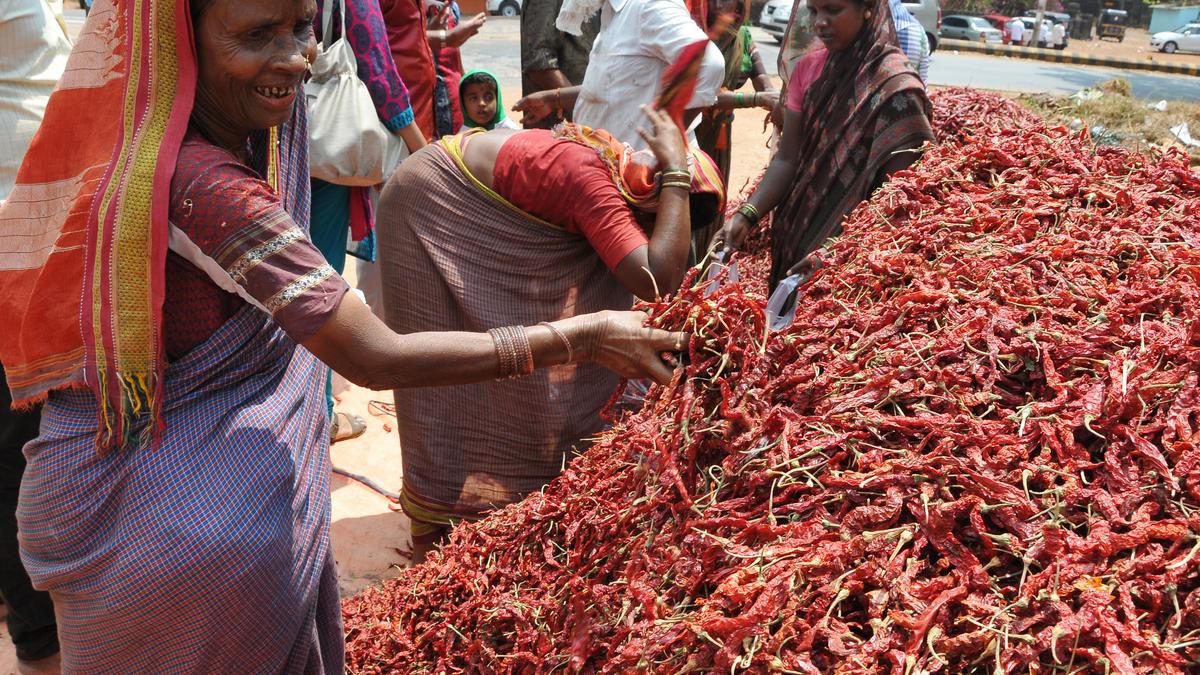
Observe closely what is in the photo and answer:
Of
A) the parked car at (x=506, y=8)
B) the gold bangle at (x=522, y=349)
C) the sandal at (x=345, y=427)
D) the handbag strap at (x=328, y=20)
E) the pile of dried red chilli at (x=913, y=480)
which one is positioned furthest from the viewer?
the parked car at (x=506, y=8)

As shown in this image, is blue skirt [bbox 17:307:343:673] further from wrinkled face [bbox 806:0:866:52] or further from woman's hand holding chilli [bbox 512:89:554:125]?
woman's hand holding chilli [bbox 512:89:554:125]

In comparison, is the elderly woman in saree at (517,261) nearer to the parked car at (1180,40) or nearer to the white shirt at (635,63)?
the white shirt at (635,63)

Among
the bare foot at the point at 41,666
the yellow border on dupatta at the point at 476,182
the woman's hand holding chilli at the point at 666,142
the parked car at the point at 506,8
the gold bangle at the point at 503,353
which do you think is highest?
the parked car at the point at 506,8

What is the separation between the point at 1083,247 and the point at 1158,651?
3.67ft

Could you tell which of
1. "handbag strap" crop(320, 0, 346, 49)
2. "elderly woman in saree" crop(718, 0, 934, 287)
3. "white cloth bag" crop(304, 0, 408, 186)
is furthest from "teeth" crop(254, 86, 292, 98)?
"handbag strap" crop(320, 0, 346, 49)

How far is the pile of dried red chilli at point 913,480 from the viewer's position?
48.5 inches

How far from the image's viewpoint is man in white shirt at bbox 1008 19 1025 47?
30.5 metres

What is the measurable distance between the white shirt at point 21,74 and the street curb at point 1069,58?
2512cm

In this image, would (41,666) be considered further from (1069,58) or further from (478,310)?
(1069,58)

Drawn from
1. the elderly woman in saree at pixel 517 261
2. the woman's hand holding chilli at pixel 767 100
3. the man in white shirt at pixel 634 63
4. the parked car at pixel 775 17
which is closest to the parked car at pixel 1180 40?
the parked car at pixel 775 17

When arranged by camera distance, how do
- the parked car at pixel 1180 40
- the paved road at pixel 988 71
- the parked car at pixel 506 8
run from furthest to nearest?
the parked car at pixel 1180 40
the parked car at pixel 506 8
the paved road at pixel 988 71

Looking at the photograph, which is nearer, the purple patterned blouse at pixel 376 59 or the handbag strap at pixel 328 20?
the handbag strap at pixel 328 20

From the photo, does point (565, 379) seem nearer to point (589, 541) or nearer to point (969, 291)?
point (589, 541)

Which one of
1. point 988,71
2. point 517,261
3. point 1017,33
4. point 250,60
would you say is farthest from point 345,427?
point 1017,33
